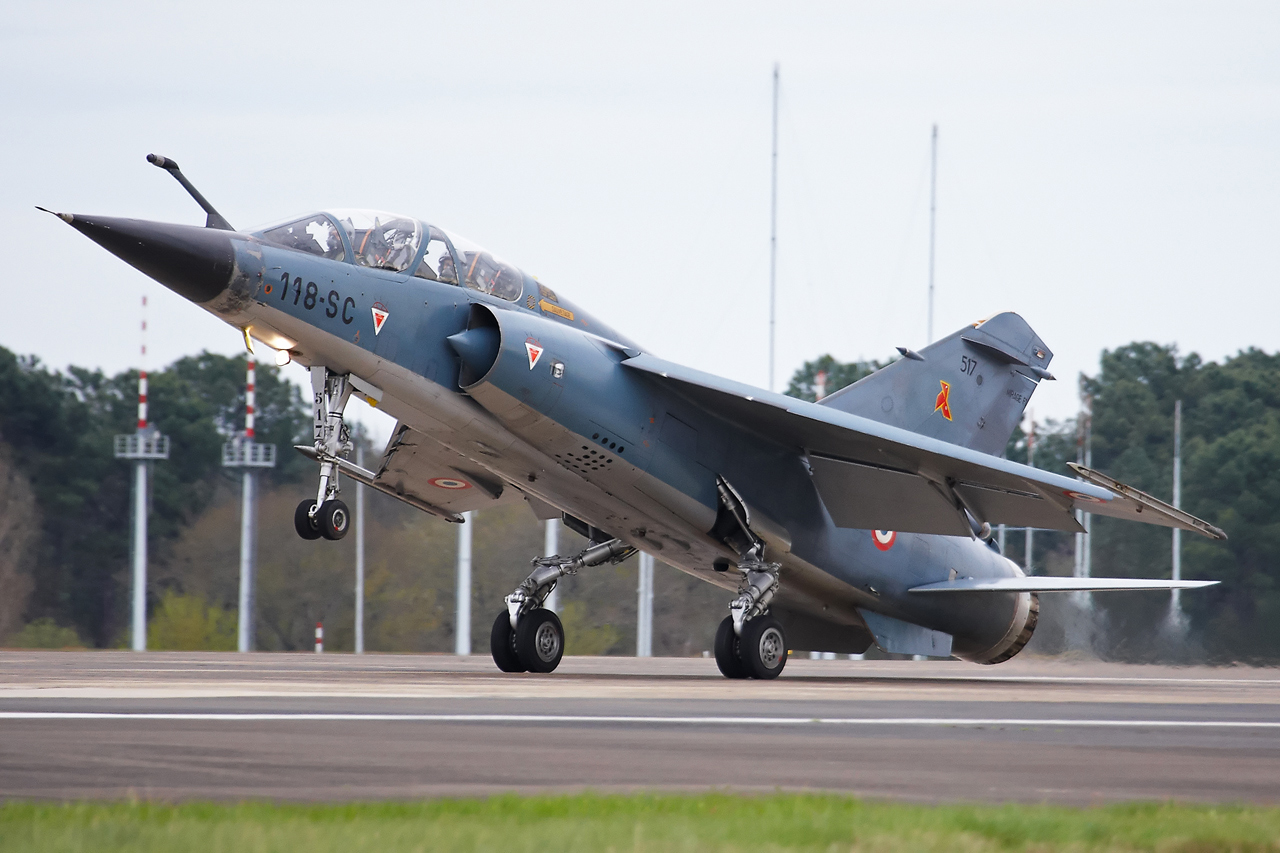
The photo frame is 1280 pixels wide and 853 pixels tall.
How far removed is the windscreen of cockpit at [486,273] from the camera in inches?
531

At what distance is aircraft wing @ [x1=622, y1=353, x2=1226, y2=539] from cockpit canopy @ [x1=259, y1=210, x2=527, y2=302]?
60.8 inches

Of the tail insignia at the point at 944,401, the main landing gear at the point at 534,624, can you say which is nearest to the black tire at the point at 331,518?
the main landing gear at the point at 534,624

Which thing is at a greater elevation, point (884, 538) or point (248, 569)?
point (884, 538)

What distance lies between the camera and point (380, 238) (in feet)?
42.8

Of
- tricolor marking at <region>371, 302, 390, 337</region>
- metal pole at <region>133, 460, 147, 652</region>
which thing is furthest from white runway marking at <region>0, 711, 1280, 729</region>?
metal pole at <region>133, 460, 147, 652</region>

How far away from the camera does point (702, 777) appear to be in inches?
212

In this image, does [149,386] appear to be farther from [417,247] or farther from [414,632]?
[417,247]

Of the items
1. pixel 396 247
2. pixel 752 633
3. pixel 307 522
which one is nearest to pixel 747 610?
pixel 752 633

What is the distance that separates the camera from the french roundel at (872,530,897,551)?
16562mm

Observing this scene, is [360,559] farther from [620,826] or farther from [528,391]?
[620,826]

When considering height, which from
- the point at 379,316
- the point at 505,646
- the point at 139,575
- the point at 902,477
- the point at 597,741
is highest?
the point at 379,316

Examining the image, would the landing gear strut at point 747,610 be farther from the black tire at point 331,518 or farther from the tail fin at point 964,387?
the black tire at point 331,518

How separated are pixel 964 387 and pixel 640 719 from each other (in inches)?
417

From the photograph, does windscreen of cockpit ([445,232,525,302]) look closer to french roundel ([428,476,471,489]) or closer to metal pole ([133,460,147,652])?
french roundel ([428,476,471,489])
